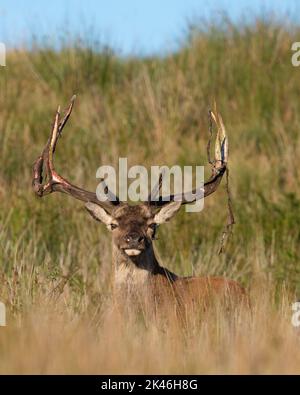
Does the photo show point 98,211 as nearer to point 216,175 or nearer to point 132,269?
point 132,269

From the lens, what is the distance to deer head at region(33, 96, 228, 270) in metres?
8.36

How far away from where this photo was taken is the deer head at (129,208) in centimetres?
836

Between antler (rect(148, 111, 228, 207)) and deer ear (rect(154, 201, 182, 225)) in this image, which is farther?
antler (rect(148, 111, 228, 207))

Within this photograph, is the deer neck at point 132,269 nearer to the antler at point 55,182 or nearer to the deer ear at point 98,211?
the deer ear at point 98,211

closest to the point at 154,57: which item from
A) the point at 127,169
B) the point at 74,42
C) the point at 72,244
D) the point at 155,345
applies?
the point at 74,42

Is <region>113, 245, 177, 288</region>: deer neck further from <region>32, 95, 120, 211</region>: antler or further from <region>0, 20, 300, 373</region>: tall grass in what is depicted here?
<region>32, 95, 120, 211</region>: antler

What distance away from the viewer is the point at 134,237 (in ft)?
27.2

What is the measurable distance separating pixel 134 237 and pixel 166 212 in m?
0.44

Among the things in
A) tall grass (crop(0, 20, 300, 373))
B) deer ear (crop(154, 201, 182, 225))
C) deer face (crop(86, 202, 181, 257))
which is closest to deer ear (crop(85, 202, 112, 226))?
deer face (crop(86, 202, 181, 257))

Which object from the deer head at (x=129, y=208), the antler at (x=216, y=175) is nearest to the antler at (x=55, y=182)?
the deer head at (x=129, y=208)

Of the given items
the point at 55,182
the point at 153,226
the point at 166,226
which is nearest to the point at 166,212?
the point at 153,226

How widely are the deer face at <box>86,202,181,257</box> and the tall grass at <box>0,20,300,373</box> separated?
0.44 m
